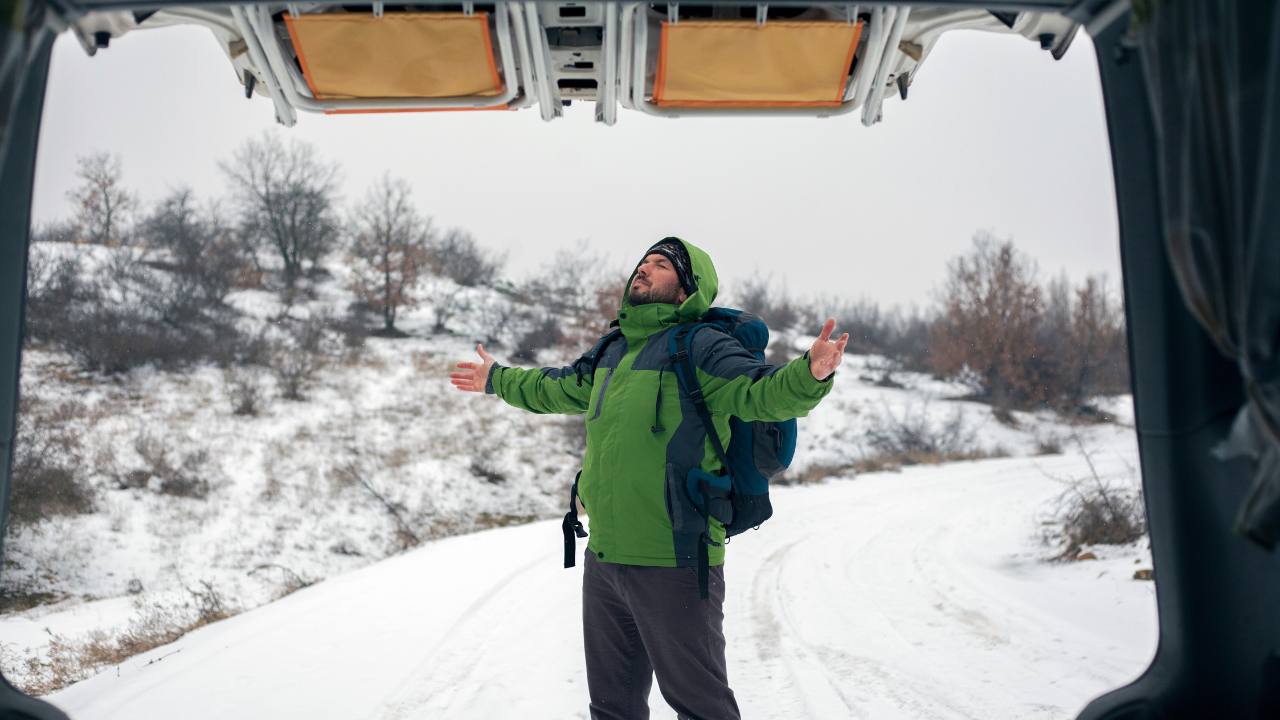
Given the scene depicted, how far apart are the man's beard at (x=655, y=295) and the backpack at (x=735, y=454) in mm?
116

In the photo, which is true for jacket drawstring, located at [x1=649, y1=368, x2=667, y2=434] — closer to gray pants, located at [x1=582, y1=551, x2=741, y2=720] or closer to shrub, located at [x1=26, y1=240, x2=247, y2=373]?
gray pants, located at [x1=582, y1=551, x2=741, y2=720]

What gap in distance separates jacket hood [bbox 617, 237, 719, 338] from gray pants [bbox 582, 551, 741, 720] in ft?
2.69

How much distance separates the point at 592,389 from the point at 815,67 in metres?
1.30

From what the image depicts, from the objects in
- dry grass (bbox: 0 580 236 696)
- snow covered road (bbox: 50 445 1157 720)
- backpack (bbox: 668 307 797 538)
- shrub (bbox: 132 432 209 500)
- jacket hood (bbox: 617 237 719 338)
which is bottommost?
dry grass (bbox: 0 580 236 696)

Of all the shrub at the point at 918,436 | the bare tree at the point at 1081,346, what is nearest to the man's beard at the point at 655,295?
the shrub at the point at 918,436

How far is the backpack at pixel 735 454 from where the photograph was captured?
195cm

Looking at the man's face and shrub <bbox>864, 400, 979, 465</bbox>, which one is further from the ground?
the man's face

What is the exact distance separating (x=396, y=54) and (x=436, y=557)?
544cm

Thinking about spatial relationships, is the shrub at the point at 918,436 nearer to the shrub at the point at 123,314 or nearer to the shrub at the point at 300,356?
the shrub at the point at 300,356

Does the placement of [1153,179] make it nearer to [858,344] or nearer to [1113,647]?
[1113,647]

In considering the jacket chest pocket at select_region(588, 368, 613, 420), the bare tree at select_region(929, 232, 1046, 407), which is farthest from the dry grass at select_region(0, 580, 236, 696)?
the bare tree at select_region(929, 232, 1046, 407)

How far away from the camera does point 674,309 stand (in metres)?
2.25

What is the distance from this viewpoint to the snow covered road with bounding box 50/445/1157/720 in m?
3.06

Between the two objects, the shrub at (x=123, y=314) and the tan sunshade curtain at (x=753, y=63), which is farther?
the shrub at (x=123, y=314)
